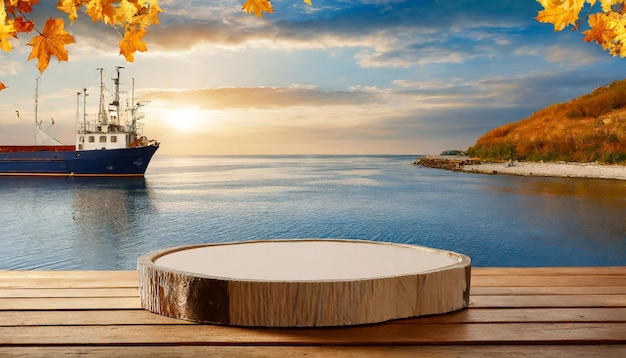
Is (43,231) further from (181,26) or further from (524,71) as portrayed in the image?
(524,71)

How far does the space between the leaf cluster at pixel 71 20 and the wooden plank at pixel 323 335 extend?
2.28 ft

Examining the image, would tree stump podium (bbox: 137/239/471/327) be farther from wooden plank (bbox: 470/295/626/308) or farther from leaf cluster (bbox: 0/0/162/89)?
leaf cluster (bbox: 0/0/162/89)

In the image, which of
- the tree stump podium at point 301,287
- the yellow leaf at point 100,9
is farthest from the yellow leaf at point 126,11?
the tree stump podium at point 301,287

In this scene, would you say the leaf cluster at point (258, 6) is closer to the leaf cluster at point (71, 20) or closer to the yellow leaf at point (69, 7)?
the leaf cluster at point (71, 20)

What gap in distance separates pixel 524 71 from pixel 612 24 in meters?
40.5

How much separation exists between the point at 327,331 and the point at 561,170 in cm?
3096

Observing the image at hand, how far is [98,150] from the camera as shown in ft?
93.9

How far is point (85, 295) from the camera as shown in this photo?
1865mm

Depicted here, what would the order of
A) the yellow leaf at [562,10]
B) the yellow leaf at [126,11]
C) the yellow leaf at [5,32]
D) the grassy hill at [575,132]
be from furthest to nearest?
the grassy hill at [575,132]
the yellow leaf at [126,11]
the yellow leaf at [562,10]
the yellow leaf at [5,32]

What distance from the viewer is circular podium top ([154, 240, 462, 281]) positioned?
1646 mm

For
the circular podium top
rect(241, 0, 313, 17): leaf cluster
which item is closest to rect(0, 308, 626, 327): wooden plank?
the circular podium top

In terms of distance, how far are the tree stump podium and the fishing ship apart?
29.0 meters

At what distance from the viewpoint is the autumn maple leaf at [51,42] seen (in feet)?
4.40

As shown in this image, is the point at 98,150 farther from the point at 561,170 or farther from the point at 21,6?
the point at 21,6
